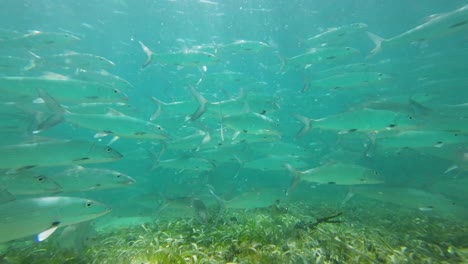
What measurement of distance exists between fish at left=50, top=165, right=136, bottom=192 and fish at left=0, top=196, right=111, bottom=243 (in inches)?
82.8

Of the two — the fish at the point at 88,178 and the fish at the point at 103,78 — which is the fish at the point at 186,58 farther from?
the fish at the point at 88,178

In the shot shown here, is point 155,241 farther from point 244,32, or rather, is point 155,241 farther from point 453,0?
point 244,32

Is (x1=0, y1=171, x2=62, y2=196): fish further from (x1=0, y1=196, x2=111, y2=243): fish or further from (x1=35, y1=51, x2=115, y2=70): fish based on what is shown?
(x1=35, y1=51, x2=115, y2=70): fish

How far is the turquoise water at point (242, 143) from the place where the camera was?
5152mm

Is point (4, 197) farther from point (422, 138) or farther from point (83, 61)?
point (83, 61)

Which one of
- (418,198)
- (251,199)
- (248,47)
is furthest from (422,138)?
(248,47)

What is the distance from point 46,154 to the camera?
5.37 metres

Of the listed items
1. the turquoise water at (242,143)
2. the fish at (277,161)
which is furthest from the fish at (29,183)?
the fish at (277,161)

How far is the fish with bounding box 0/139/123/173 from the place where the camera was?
525cm

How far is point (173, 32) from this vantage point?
3141 centimetres

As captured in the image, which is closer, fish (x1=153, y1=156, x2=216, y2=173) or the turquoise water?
the turquoise water

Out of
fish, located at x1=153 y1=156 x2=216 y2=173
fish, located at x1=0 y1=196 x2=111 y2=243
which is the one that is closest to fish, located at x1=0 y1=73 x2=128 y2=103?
fish, located at x1=153 y1=156 x2=216 y2=173

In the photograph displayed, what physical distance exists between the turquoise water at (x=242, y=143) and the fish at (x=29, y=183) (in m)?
0.06

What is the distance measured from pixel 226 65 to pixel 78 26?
57.6 ft
